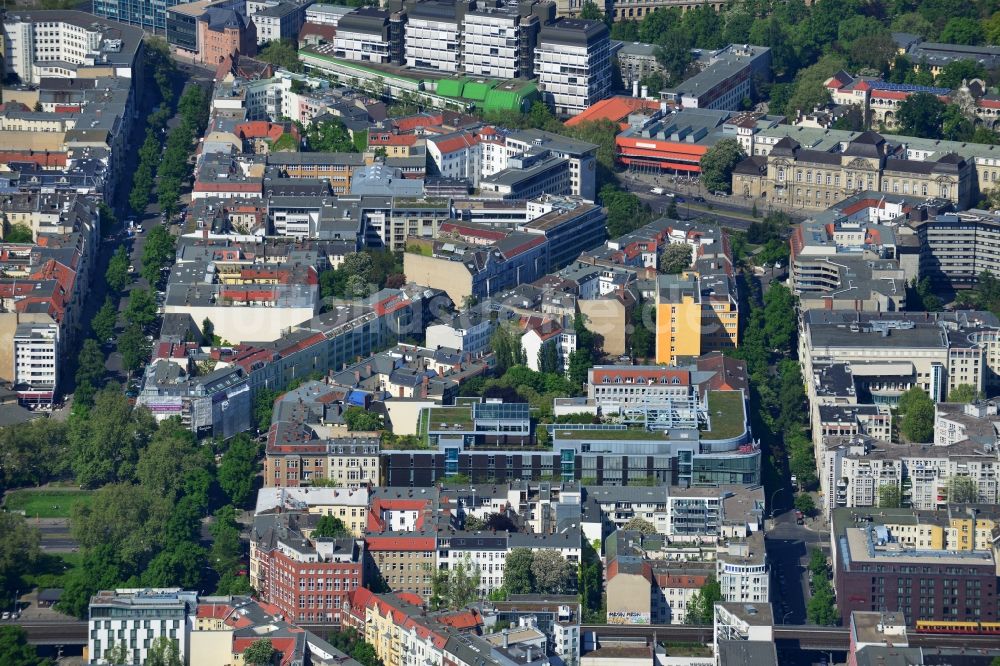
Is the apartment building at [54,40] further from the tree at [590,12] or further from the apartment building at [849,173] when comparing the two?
the apartment building at [849,173]

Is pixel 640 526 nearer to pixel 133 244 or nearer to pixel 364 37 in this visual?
pixel 133 244

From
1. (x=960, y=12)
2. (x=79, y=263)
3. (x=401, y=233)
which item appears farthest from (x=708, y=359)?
(x=960, y=12)

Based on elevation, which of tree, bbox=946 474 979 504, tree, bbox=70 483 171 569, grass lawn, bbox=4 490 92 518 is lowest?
grass lawn, bbox=4 490 92 518

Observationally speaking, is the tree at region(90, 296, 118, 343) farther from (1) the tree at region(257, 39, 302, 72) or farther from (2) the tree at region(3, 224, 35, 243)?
(1) the tree at region(257, 39, 302, 72)

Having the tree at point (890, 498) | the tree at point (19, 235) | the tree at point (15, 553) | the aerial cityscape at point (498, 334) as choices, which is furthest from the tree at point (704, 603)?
the tree at point (19, 235)

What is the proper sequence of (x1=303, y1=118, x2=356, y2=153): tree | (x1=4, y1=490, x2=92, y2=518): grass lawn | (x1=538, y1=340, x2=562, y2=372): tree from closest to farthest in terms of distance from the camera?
(x1=4, y1=490, x2=92, y2=518): grass lawn → (x1=538, y1=340, x2=562, y2=372): tree → (x1=303, y1=118, x2=356, y2=153): tree

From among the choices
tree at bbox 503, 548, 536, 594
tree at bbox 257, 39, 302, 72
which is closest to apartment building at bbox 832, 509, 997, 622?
tree at bbox 503, 548, 536, 594
